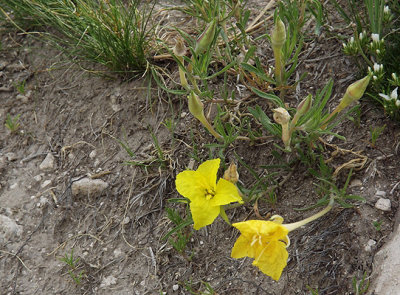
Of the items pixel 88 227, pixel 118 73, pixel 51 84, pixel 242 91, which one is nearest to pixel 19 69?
pixel 51 84

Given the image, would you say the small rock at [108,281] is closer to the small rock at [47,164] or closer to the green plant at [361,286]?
the small rock at [47,164]

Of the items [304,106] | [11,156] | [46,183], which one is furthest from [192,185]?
[11,156]

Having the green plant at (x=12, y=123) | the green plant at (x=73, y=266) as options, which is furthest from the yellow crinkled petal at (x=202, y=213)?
the green plant at (x=12, y=123)

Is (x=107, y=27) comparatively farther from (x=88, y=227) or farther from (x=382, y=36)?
(x=382, y=36)

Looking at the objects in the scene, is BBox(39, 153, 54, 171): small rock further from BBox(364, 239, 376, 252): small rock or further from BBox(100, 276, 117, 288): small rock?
BBox(364, 239, 376, 252): small rock

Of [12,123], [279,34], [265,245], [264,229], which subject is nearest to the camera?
[264,229]

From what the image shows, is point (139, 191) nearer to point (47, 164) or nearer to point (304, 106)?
point (47, 164)

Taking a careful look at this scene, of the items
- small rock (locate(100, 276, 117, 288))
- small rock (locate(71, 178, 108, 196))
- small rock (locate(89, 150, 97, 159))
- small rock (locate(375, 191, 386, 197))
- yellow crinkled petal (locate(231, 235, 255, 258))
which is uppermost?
yellow crinkled petal (locate(231, 235, 255, 258))

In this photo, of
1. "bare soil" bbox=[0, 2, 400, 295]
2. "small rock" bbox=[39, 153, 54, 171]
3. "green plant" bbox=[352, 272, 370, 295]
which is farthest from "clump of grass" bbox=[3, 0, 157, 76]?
"green plant" bbox=[352, 272, 370, 295]
